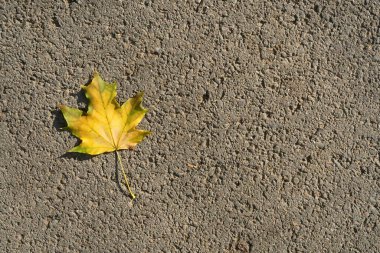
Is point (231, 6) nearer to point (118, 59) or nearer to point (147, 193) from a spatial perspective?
point (118, 59)

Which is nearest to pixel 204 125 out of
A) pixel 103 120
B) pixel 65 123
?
pixel 103 120

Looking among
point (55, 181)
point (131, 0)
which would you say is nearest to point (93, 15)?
point (131, 0)

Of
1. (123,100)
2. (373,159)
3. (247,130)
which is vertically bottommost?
(373,159)

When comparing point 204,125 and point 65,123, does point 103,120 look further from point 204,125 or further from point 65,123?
point 204,125

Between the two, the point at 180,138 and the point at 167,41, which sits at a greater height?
the point at 167,41

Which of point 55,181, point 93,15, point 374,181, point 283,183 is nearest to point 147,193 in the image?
point 55,181
